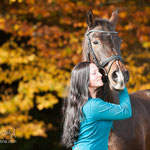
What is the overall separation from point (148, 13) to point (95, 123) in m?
4.49

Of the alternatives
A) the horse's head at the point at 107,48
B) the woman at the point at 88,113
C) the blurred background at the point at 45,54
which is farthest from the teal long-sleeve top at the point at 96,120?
the blurred background at the point at 45,54

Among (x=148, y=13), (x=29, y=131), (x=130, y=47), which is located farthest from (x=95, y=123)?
(x=130, y=47)

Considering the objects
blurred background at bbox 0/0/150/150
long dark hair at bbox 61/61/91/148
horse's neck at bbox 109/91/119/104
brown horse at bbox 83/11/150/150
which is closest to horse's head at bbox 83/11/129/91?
brown horse at bbox 83/11/150/150

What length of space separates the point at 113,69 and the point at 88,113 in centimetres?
63

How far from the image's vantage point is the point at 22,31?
5160 mm

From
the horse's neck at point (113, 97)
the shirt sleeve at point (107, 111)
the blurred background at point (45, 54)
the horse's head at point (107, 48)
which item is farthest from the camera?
the blurred background at point (45, 54)

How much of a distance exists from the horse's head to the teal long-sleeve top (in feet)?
1.19

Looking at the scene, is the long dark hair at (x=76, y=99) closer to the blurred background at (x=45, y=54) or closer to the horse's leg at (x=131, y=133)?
the horse's leg at (x=131, y=133)

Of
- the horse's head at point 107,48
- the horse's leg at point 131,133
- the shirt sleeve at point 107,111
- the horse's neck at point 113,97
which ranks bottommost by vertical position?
the horse's leg at point 131,133

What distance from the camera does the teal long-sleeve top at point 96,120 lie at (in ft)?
6.11

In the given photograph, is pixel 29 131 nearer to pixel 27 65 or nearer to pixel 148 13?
pixel 27 65

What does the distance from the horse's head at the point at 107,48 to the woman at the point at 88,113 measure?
0.34 m

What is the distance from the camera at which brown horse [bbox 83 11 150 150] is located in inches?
91.7

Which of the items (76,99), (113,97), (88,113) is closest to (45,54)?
(113,97)
